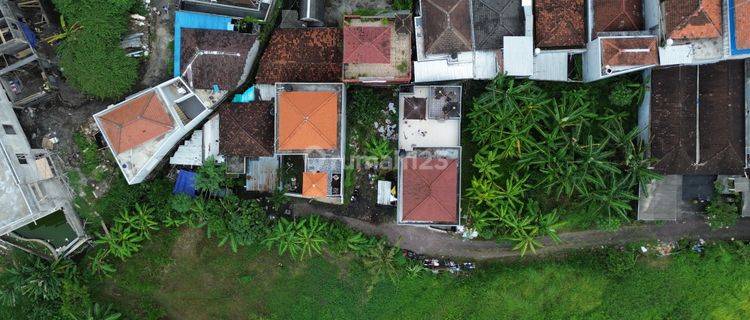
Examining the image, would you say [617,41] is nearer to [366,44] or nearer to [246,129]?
[366,44]

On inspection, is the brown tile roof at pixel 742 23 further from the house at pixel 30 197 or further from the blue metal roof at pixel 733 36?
the house at pixel 30 197

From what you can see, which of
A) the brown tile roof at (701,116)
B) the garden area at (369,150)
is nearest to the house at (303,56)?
the garden area at (369,150)

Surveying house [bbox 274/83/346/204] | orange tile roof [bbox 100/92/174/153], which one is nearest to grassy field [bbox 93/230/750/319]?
house [bbox 274/83/346/204]

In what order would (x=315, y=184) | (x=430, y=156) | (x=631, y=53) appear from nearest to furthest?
(x=631, y=53)
(x=430, y=156)
(x=315, y=184)

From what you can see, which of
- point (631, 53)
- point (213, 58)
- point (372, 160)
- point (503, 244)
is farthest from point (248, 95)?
point (631, 53)

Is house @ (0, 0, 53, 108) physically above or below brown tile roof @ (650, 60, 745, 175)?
above

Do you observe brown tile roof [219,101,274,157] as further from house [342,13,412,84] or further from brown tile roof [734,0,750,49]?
brown tile roof [734,0,750,49]
